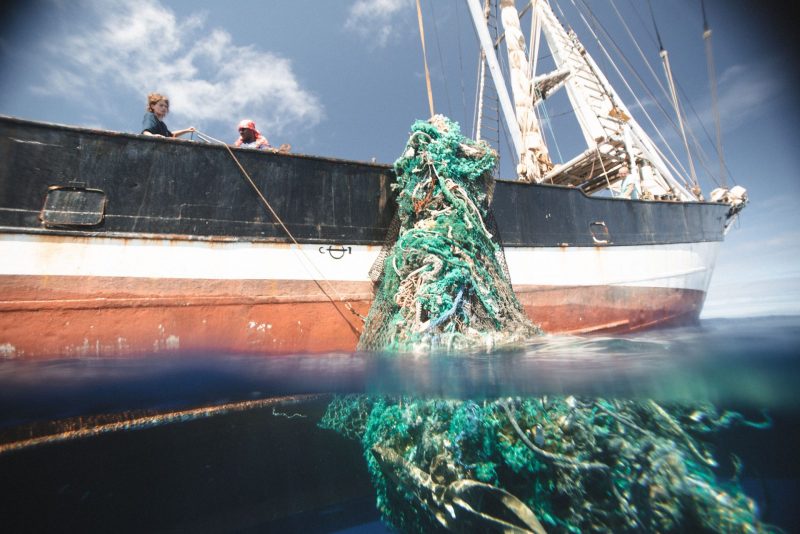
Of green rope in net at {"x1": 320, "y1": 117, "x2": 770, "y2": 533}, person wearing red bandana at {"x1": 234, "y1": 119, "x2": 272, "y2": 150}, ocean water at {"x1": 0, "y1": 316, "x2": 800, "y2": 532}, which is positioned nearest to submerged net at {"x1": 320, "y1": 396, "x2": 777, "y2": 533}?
green rope in net at {"x1": 320, "y1": 117, "x2": 770, "y2": 533}

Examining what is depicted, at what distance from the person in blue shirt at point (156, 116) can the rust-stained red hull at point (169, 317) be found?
228cm

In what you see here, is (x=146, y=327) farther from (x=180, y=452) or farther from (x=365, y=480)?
(x=365, y=480)

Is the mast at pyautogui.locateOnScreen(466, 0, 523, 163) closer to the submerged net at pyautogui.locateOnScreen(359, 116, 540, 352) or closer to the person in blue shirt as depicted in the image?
the submerged net at pyautogui.locateOnScreen(359, 116, 540, 352)

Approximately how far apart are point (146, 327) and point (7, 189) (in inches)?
91.8

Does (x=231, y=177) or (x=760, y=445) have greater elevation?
(x=231, y=177)

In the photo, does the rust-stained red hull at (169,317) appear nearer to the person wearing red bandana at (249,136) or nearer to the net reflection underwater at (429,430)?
the net reflection underwater at (429,430)

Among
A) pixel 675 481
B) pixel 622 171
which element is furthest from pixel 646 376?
pixel 622 171

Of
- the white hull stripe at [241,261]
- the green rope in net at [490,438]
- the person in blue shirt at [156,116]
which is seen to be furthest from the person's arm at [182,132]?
the green rope in net at [490,438]

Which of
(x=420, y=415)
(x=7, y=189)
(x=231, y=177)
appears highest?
(x=231, y=177)

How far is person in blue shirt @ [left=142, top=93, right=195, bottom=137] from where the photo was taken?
4688mm

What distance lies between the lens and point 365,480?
3.43 meters

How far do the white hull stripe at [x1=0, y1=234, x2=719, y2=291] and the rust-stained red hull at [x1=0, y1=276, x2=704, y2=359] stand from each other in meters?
0.14

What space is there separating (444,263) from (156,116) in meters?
4.92

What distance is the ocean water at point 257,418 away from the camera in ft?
8.51
